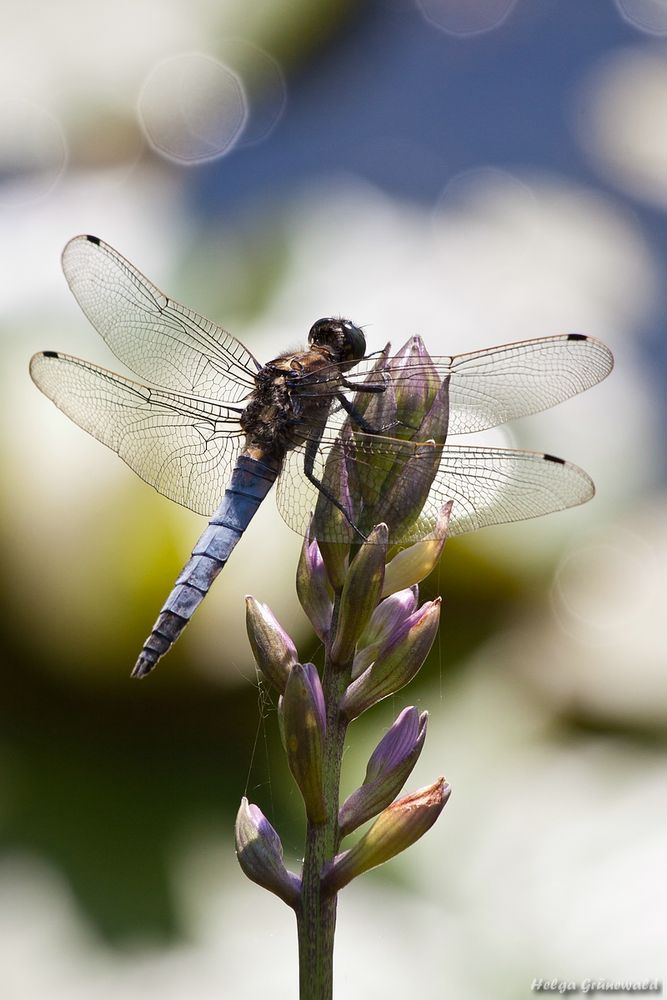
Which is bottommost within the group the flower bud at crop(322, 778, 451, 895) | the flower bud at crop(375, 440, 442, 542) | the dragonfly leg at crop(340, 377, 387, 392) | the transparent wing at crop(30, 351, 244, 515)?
the flower bud at crop(322, 778, 451, 895)

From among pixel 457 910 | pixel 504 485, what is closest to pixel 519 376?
pixel 504 485

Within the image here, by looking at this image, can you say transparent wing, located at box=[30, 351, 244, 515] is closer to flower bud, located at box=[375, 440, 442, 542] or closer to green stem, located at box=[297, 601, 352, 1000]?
flower bud, located at box=[375, 440, 442, 542]

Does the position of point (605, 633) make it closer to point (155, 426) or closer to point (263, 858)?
point (155, 426)

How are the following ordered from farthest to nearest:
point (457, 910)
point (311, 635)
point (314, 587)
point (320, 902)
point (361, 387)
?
point (311, 635) → point (457, 910) → point (361, 387) → point (314, 587) → point (320, 902)

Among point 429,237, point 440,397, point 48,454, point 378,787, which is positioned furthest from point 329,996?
point 429,237

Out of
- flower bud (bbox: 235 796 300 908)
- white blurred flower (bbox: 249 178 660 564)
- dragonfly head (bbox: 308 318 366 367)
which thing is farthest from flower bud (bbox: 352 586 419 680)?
white blurred flower (bbox: 249 178 660 564)

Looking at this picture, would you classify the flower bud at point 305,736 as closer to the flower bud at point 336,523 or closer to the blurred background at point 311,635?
the flower bud at point 336,523

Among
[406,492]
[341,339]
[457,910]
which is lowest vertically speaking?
[457,910]
